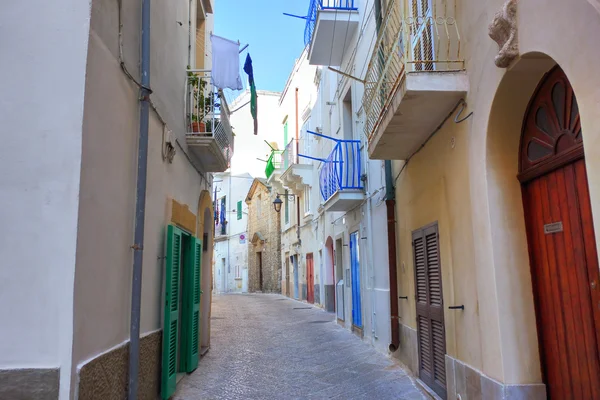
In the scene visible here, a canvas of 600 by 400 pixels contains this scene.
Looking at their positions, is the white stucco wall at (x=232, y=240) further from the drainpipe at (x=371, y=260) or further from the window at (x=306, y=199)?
the drainpipe at (x=371, y=260)

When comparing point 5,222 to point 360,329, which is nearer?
point 5,222

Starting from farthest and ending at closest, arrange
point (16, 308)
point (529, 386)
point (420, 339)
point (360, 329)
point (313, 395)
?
1. point (360, 329)
2. point (420, 339)
3. point (313, 395)
4. point (529, 386)
5. point (16, 308)

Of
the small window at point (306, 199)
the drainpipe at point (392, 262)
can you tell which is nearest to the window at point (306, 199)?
the small window at point (306, 199)

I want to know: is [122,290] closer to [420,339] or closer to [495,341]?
[495,341]

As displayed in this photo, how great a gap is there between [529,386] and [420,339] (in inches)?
110

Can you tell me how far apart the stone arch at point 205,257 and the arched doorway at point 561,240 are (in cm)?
586

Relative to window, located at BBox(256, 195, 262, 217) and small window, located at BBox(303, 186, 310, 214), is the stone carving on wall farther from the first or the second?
window, located at BBox(256, 195, 262, 217)

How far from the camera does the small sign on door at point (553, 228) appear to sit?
3.73 m

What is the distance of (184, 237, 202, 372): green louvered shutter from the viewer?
24.1 feet

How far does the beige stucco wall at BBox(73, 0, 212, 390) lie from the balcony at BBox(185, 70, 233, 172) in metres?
1.22

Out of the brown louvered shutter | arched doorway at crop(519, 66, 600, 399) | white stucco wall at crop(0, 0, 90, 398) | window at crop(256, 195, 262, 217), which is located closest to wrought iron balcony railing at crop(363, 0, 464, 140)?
arched doorway at crop(519, 66, 600, 399)

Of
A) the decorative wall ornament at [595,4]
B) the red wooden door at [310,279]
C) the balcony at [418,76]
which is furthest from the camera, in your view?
the red wooden door at [310,279]

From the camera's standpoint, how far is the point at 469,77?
4.78 meters

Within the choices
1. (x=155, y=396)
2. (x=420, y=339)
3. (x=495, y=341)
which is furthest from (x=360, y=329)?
(x=495, y=341)
